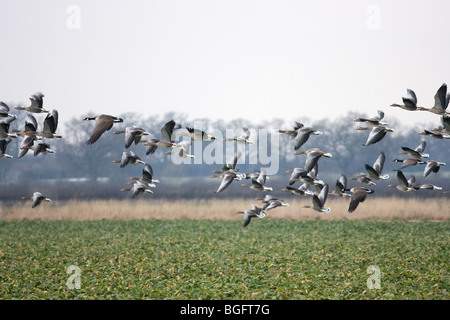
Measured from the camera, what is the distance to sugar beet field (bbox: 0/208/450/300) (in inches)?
508

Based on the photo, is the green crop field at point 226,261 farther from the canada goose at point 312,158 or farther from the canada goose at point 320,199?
the canada goose at point 312,158

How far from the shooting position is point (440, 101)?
1171 centimetres

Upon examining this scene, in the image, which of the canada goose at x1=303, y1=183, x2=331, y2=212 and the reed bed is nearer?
the canada goose at x1=303, y1=183, x2=331, y2=212

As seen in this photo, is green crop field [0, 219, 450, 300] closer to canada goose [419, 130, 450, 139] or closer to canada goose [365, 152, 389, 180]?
canada goose [365, 152, 389, 180]

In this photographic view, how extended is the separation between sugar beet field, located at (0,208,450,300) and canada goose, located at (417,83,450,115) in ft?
13.7

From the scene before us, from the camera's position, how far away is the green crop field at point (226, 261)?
12945 millimetres

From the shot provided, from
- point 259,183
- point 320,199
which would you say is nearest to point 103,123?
point 259,183

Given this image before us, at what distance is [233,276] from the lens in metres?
14.4

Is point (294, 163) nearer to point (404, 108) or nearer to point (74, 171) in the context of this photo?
point (74, 171)

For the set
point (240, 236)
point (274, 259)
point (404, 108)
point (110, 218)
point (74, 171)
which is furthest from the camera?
point (74, 171)

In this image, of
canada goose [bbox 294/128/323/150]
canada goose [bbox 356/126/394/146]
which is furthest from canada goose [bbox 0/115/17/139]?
canada goose [bbox 356/126/394/146]

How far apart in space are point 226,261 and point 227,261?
3cm
